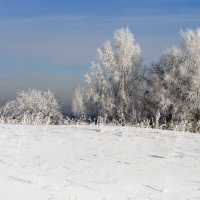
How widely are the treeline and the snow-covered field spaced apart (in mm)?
32260

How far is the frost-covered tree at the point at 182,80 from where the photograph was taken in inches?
1650

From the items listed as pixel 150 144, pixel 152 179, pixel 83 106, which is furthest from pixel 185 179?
pixel 83 106

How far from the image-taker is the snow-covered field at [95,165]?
5906 mm

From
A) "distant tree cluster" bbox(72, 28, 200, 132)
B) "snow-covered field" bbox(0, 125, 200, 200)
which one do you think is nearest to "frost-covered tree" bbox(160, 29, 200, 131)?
"distant tree cluster" bbox(72, 28, 200, 132)

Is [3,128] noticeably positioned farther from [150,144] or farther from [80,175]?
[80,175]

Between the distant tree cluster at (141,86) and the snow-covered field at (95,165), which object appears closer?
the snow-covered field at (95,165)

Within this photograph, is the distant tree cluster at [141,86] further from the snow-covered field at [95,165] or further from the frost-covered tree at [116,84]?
the snow-covered field at [95,165]

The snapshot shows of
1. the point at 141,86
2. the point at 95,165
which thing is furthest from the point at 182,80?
the point at 95,165

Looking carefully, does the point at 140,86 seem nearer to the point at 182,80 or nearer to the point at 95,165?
the point at 182,80

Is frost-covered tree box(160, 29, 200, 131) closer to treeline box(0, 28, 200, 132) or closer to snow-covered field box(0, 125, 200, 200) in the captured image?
treeline box(0, 28, 200, 132)

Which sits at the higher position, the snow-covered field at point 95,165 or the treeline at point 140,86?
the treeline at point 140,86

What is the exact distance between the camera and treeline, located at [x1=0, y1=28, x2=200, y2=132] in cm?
4222

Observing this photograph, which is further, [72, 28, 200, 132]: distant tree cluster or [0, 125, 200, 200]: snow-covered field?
[72, 28, 200, 132]: distant tree cluster

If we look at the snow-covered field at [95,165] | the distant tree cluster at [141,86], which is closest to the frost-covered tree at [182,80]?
the distant tree cluster at [141,86]
